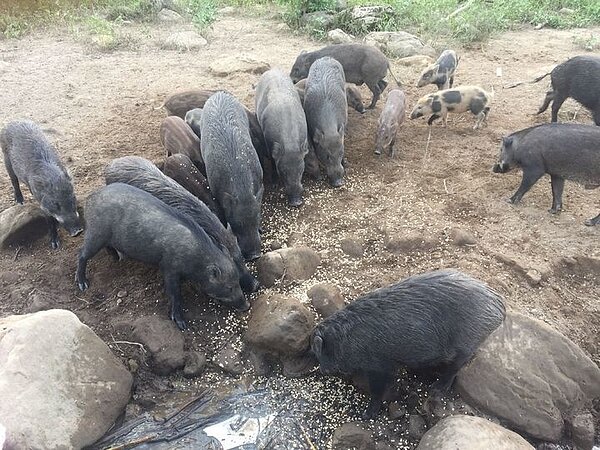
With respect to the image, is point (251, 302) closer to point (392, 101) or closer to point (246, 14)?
point (392, 101)

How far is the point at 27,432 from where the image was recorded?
355 centimetres

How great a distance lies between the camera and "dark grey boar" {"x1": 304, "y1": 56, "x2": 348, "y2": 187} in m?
6.38

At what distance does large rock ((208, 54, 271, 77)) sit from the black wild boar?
2888 millimetres

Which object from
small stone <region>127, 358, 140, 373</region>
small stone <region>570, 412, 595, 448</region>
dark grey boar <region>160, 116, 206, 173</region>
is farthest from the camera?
dark grey boar <region>160, 116, 206, 173</region>

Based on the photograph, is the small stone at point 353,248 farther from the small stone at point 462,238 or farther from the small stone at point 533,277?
the small stone at point 533,277

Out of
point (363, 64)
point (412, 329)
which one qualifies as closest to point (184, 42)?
point (363, 64)

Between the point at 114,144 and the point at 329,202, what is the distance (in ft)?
9.19

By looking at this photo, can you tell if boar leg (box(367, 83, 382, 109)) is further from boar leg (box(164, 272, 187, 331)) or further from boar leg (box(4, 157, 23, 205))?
boar leg (box(4, 157, 23, 205))

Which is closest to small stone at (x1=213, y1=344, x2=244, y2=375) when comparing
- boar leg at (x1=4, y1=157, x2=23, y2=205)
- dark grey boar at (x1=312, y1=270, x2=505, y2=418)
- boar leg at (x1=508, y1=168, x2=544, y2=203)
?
dark grey boar at (x1=312, y1=270, x2=505, y2=418)

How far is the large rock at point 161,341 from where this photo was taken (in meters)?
4.29

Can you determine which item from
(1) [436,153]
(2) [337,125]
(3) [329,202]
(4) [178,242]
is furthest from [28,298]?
(1) [436,153]

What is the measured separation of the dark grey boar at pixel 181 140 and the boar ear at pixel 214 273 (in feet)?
6.35

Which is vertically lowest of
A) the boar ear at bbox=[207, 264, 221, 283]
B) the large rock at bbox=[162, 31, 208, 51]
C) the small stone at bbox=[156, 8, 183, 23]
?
the boar ear at bbox=[207, 264, 221, 283]

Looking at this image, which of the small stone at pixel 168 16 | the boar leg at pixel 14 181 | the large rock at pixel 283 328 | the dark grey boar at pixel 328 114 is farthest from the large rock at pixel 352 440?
the small stone at pixel 168 16
